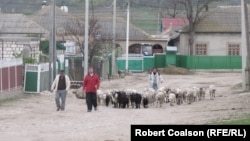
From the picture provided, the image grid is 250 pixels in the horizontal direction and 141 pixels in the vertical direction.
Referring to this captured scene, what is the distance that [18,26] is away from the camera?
5484 cm

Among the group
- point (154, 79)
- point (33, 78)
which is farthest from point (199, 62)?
point (154, 79)

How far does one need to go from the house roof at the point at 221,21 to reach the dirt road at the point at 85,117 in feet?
130

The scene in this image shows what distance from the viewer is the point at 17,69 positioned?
37.8 meters

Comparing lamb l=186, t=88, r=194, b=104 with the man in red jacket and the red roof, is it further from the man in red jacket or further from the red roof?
the red roof

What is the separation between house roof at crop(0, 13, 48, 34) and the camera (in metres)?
53.8

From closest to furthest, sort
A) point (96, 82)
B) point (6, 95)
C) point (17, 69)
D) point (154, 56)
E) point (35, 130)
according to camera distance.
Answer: point (35, 130), point (96, 82), point (6, 95), point (17, 69), point (154, 56)

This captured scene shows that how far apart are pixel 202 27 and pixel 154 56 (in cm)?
575

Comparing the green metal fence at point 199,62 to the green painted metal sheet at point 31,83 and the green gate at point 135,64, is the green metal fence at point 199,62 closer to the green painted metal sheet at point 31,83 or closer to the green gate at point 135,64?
the green gate at point 135,64

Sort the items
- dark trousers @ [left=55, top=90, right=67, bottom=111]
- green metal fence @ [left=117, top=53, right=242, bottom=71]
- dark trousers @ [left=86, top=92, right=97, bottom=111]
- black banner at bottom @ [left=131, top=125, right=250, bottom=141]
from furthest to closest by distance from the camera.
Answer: green metal fence @ [left=117, top=53, right=242, bottom=71] < dark trousers @ [left=55, top=90, right=67, bottom=111] < dark trousers @ [left=86, top=92, right=97, bottom=111] < black banner at bottom @ [left=131, top=125, right=250, bottom=141]

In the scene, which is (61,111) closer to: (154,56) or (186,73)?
(186,73)

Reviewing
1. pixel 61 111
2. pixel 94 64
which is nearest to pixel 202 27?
pixel 94 64

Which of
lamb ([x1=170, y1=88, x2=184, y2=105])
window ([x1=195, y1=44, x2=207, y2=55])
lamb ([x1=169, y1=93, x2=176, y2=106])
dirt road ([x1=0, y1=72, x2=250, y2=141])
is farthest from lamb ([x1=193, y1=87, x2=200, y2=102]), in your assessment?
window ([x1=195, y1=44, x2=207, y2=55])

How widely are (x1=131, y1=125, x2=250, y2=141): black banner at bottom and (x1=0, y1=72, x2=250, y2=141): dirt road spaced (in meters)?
5.00

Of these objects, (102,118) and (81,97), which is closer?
(102,118)
